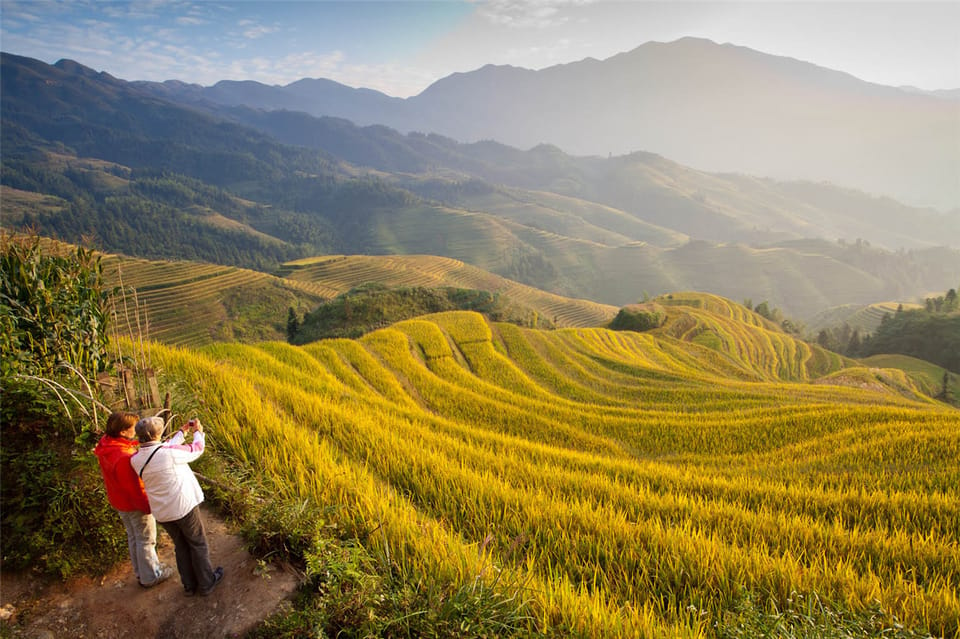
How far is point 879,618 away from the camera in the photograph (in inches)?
109

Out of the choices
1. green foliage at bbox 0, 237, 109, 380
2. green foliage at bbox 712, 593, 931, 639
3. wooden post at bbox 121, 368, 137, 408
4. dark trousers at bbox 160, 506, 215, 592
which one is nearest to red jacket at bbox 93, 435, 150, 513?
dark trousers at bbox 160, 506, 215, 592

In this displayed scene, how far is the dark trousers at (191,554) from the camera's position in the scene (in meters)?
3.16

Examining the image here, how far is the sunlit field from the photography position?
2.93 meters

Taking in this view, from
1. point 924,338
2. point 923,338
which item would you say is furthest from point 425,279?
point 924,338

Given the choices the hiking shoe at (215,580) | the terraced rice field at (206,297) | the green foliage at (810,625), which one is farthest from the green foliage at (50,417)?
the terraced rice field at (206,297)

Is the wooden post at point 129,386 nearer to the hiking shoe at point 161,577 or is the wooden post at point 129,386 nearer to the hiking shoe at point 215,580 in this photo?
the hiking shoe at point 161,577

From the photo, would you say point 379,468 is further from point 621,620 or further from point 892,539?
point 892,539

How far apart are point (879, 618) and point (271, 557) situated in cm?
432

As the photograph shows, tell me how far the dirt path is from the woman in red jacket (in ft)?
0.61

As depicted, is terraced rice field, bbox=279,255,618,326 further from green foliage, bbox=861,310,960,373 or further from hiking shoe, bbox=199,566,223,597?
hiking shoe, bbox=199,566,223,597

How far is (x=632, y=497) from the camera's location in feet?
15.8

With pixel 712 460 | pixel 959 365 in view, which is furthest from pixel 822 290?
pixel 712 460

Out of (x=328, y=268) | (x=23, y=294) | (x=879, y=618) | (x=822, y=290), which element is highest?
(x=23, y=294)

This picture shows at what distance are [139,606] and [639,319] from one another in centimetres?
5368
